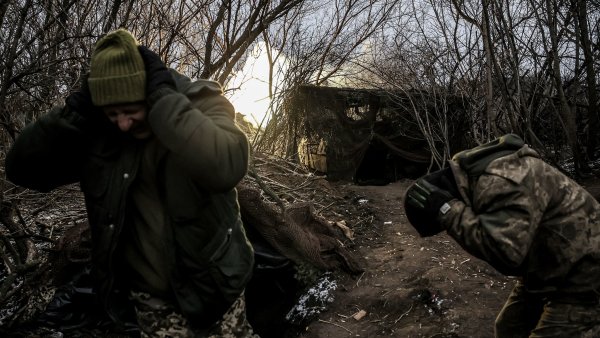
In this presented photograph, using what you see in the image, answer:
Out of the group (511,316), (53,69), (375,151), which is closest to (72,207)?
(53,69)

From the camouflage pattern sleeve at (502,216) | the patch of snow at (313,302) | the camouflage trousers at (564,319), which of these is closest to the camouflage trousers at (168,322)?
the camouflage pattern sleeve at (502,216)

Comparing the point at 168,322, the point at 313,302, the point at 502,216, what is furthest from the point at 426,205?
the point at 313,302

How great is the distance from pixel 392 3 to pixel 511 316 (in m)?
8.65

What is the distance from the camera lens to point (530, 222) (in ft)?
5.46

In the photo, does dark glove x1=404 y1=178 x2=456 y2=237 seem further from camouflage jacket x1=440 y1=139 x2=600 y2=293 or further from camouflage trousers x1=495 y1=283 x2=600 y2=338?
camouflage trousers x1=495 y1=283 x2=600 y2=338

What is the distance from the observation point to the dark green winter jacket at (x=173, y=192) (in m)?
1.50

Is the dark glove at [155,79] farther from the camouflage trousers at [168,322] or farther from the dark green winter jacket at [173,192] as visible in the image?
the camouflage trousers at [168,322]

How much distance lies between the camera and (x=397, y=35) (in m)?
9.02

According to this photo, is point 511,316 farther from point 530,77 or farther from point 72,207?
point 530,77

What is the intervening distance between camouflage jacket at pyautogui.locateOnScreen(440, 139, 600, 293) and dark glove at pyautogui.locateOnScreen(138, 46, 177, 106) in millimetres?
1198

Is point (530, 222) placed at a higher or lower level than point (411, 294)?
higher

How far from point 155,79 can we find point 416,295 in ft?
9.83

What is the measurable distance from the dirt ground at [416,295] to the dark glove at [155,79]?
2.63 m

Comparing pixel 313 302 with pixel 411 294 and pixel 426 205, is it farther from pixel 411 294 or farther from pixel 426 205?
pixel 426 205
